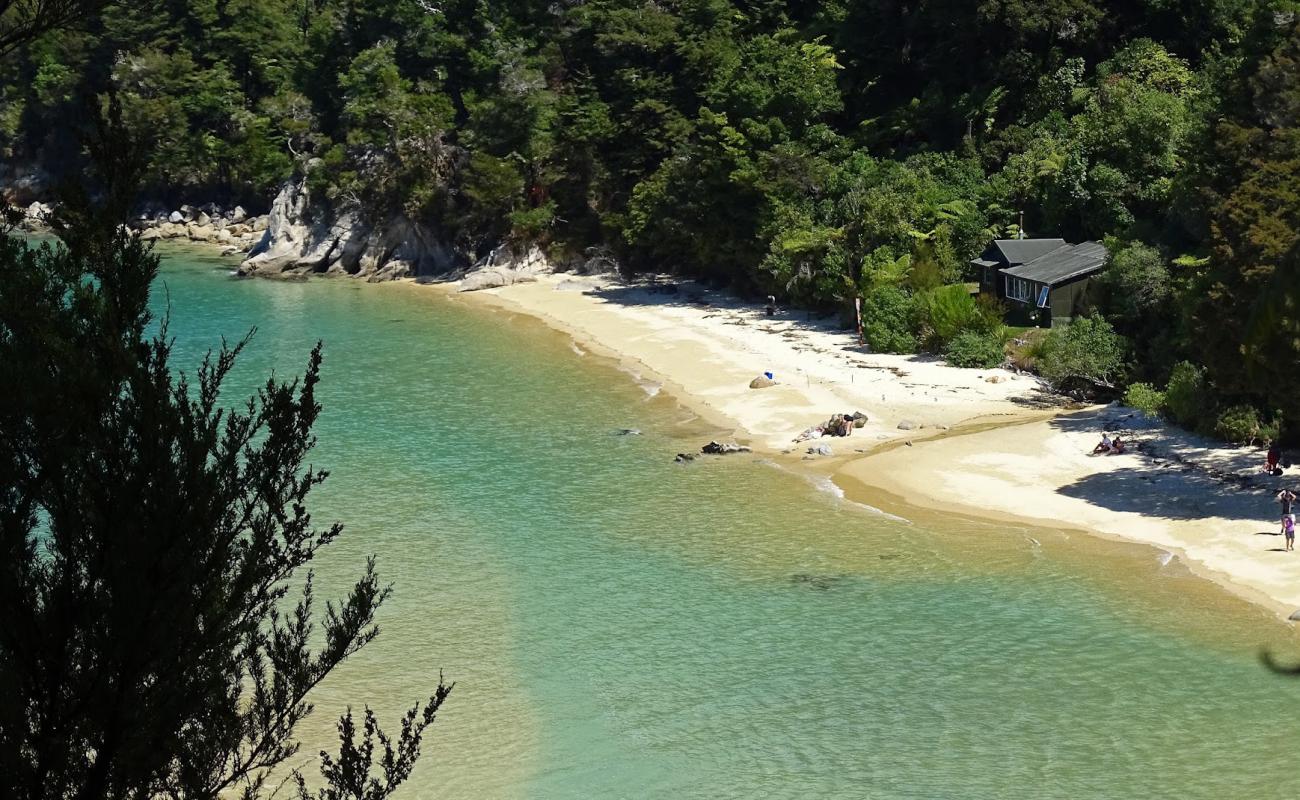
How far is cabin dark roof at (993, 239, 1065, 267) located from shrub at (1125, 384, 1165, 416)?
977 centimetres

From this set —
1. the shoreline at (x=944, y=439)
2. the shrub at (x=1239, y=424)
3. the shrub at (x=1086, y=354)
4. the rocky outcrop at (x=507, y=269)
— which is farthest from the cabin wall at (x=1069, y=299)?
the rocky outcrop at (x=507, y=269)

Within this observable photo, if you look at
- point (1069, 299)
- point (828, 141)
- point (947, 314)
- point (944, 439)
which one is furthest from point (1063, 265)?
point (828, 141)

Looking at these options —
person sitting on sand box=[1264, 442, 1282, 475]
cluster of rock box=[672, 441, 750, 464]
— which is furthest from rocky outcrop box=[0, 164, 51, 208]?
person sitting on sand box=[1264, 442, 1282, 475]

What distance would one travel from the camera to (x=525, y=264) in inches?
2859

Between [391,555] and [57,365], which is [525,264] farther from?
[57,365]

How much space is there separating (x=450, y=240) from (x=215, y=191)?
30778mm

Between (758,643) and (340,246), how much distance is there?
189 feet

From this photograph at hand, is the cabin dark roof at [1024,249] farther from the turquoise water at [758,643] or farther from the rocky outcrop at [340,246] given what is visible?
the rocky outcrop at [340,246]

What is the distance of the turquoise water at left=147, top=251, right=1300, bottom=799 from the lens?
71.2 ft

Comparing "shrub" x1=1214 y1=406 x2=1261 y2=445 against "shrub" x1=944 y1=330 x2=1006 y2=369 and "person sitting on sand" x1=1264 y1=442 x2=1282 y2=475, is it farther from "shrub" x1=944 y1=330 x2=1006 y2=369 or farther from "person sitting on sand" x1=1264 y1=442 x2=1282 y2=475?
"shrub" x1=944 y1=330 x2=1006 y2=369

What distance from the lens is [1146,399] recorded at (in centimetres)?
3844

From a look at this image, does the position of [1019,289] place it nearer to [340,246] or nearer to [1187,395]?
[1187,395]

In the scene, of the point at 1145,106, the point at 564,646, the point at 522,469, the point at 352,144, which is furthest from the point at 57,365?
the point at 352,144

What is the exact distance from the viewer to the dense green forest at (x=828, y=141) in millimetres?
36125
